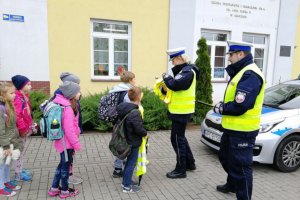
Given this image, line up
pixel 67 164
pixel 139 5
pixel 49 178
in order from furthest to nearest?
1. pixel 139 5
2. pixel 49 178
3. pixel 67 164

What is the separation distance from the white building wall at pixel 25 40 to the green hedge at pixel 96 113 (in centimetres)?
113

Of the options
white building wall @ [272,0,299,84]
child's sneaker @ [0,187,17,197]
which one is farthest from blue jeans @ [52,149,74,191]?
white building wall @ [272,0,299,84]

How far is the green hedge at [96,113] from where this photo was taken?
6.65 metres

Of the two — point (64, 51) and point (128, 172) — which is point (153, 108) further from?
point (128, 172)

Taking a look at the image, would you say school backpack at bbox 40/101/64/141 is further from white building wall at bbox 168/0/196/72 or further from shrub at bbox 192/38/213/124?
white building wall at bbox 168/0/196/72

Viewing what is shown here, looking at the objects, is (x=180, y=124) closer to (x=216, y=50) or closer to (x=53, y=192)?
(x=53, y=192)

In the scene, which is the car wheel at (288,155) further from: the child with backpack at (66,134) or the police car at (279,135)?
the child with backpack at (66,134)

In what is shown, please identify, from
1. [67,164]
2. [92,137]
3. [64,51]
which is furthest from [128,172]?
[64,51]

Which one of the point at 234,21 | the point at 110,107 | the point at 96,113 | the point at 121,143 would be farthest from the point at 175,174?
the point at 234,21

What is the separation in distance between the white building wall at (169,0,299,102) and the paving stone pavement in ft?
16.6

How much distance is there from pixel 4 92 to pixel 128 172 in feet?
6.11

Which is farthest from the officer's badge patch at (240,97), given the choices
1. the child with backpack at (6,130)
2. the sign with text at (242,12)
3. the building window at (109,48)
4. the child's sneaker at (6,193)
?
the sign with text at (242,12)

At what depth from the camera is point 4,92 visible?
10.8 feet

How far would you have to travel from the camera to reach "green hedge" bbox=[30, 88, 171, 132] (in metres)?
6.65
